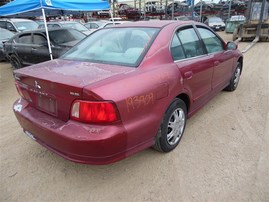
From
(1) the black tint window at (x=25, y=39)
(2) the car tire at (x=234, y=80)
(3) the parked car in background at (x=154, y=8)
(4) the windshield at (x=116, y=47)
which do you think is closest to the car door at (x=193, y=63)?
(4) the windshield at (x=116, y=47)

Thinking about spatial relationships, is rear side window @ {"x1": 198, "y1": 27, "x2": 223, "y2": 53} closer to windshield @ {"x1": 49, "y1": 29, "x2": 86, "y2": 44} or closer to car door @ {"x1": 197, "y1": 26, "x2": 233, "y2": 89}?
car door @ {"x1": 197, "y1": 26, "x2": 233, "y2": 89}

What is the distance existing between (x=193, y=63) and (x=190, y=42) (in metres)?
0.37

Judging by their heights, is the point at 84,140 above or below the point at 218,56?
below

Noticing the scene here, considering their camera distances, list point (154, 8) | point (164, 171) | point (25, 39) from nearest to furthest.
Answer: point (164, 171) < point (25, 39) < point (154, 8)

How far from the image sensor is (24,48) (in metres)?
7.38

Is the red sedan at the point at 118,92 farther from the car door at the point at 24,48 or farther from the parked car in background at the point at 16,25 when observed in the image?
the parked car in background at the point at 16,25

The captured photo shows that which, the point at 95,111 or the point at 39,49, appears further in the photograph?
the point at 39,49

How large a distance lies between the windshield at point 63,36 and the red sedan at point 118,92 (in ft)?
12.7

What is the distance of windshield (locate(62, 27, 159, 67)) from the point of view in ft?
8.72

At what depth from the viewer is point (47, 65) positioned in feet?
9.27

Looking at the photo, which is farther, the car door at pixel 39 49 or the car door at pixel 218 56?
the car door at pixel 39 49

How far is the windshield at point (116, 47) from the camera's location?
2.66 m

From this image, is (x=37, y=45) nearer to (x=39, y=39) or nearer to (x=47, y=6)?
(x=39, y=39)

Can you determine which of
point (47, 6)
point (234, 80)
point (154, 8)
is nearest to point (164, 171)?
point (234, 80)
